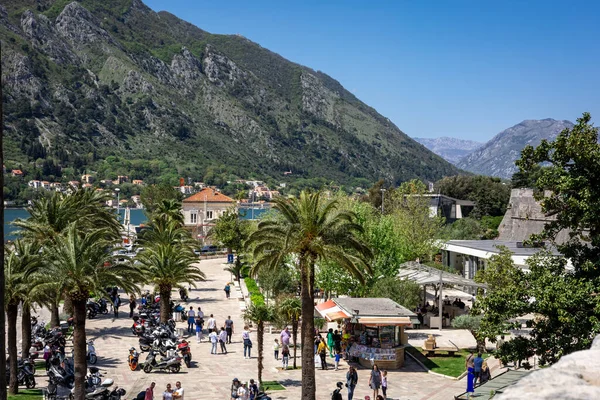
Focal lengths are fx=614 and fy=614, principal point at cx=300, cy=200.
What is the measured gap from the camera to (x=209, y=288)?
49906 mm

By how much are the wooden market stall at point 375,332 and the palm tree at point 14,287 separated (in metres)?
12.7

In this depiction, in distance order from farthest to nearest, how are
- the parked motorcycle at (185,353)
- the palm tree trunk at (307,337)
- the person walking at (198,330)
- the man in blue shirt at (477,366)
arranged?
the person walking at (198,330) < the parked motorcycle at (185,353) < the man in blue shirt at (477,366) < the palm tree trunk at (307,337)

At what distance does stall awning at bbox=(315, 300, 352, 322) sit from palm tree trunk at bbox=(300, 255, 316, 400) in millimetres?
5671

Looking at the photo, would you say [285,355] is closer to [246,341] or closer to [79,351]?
[246,341]

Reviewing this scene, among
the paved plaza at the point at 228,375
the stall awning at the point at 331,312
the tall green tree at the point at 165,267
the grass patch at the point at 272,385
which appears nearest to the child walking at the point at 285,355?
the paved plaza at the point at 228,375

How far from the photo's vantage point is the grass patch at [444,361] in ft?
84.1

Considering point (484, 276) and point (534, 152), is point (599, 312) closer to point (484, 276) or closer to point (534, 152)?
point (534, 152)

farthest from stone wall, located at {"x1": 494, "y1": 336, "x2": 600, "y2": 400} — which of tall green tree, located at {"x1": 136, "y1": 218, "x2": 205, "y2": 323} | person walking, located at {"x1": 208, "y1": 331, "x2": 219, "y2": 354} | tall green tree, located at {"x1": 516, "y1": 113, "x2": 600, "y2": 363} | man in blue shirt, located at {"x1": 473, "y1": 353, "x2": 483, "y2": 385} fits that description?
tall green tree, located at {"x1": 136, "y1": 218, "x2": 205, "y2": 323}

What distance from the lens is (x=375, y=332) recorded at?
26.9 meters

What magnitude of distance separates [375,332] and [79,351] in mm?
12736

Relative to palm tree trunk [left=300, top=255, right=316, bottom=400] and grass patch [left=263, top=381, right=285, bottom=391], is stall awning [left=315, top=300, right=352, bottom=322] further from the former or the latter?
palm tree trunk [left=300, top=255, right=316, bottom=400]

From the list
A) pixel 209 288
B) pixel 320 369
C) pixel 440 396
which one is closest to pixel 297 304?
pixel 320 369

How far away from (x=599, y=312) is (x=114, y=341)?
23.6m

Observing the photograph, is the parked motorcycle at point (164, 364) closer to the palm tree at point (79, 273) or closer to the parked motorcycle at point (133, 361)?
the parked motorcycle at point (133, 361)
